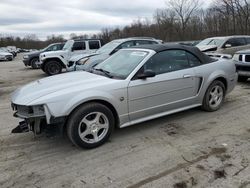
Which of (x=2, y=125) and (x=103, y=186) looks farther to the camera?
(x=2, y=125)

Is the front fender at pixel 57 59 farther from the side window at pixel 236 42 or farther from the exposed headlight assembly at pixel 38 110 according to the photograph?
the exposed headlight assembly at pixel 38 110

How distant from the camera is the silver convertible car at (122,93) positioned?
151 inches

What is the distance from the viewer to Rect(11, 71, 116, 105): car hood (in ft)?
12.9

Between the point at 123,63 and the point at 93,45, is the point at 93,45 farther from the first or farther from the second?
the point at 123,63

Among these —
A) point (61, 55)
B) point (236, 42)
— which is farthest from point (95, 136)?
point (61, 55)

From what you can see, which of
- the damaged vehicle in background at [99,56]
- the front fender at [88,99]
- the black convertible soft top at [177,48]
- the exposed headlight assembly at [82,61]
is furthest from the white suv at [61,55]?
the front fender at [88,99]

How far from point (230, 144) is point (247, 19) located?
3704 cm

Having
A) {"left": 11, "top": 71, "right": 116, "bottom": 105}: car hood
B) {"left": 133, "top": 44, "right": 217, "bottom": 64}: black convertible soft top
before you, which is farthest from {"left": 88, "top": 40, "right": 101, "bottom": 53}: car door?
{"left": 11, "top": 71, "right": 116, "bottom": 105}: car hood

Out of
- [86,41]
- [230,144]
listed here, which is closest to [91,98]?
[230,144]

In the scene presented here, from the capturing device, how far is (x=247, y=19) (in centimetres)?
3600

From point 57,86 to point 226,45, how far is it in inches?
361

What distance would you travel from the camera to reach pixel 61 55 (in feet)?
44.3

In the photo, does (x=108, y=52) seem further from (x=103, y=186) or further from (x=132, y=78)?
(x=103, y=186)

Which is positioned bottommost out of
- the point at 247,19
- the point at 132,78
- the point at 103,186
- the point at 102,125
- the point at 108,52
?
the point at 103,186
